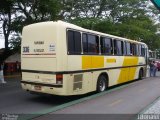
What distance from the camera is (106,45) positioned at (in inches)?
577

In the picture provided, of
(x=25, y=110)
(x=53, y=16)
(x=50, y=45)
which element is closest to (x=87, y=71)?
(x=50, y=45)

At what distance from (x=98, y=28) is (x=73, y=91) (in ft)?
61.6

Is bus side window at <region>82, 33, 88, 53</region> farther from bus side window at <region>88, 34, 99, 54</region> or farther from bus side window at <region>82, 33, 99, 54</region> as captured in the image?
bus side window at <region>88, 34, 99, 54</region>

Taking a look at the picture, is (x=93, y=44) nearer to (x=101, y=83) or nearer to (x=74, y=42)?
(x=74, y=42)

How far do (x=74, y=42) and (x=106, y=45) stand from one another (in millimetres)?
3346

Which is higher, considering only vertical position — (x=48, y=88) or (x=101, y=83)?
(x=48, y=88)

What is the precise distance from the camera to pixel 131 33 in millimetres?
33312

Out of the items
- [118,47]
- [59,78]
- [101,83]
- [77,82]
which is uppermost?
[118,47]

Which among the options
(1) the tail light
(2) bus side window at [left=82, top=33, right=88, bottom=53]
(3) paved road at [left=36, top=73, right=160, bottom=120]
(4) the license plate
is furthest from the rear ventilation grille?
(4) the license plate

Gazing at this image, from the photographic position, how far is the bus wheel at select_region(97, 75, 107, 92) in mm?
13867

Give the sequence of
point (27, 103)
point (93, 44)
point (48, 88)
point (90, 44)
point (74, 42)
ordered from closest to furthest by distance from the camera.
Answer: point (48, 88)
point (27, 103)
point (74, 42)
point (90, 44)
point (93, 44)

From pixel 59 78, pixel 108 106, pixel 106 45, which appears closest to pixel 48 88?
pixel 59 78

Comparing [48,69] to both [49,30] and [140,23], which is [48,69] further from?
[140,23]

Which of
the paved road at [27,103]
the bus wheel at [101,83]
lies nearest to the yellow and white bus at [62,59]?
the bus wheel at [101,83]
